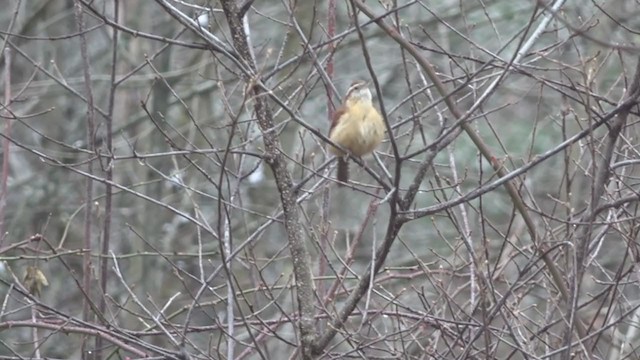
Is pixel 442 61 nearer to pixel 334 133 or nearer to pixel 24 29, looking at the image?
pixel 24 29

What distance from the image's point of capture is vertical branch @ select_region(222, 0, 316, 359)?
13.7 feet

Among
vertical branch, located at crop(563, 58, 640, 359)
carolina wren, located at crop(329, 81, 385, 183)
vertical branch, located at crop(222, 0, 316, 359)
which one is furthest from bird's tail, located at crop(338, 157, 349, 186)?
vertical branch, located at crop(563, 58, 640, 359)

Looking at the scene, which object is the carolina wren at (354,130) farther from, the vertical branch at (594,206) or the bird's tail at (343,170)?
the vertical branch at (594,206)

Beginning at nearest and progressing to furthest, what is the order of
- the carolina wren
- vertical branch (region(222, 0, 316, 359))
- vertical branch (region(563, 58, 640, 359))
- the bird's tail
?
vertical branch (region(563, 58, 640, 359))
vertical branch (region(222, 0, 316, 359))
the carolina wren
the bird's tail

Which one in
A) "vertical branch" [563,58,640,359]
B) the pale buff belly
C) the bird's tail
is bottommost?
"vertical branch" [563,58,640,359]

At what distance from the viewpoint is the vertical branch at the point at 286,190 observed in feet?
13.7

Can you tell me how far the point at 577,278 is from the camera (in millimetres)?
3664

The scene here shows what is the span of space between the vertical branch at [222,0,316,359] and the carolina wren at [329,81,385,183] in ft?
2.58

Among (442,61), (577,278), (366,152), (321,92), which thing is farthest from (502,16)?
(577,278)

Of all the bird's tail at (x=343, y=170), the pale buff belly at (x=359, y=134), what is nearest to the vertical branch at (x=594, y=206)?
the pale buff belly at (x=359, y=134)

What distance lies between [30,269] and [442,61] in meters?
7.45

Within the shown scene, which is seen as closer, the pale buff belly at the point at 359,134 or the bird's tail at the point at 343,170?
the pale buff belly at the point at 359,134

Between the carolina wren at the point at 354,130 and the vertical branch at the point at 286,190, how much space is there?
31.0 inches

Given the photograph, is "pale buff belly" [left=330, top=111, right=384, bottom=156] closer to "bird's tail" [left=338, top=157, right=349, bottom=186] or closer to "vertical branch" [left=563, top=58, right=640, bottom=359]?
"bird's tail" [left=338, top=157, right=349, bottom=186]
